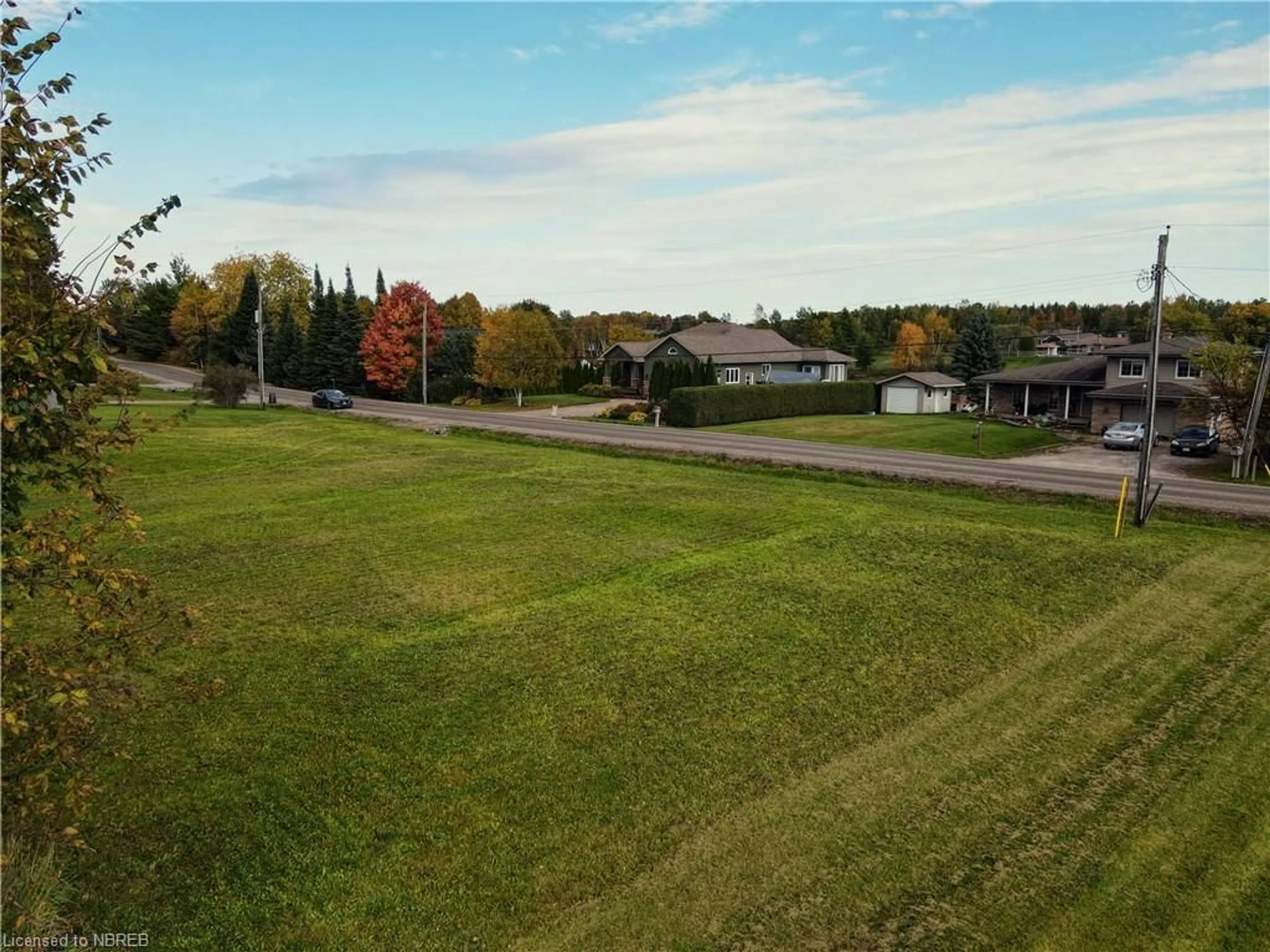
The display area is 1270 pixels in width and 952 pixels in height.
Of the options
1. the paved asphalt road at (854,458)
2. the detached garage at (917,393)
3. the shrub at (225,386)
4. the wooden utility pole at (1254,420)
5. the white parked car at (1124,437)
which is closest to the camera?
the paved asphalt road at (854,458)

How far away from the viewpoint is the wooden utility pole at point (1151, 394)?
20938 millimetres

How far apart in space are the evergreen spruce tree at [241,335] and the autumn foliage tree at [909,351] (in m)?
65.0

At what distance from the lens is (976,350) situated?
79250mm

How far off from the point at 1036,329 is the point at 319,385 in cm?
11937

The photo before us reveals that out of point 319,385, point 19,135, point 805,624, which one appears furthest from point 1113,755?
point 319,385

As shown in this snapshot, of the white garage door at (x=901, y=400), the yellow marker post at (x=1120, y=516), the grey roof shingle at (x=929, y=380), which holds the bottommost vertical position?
the yellow marker post at (x=1120, y=516)

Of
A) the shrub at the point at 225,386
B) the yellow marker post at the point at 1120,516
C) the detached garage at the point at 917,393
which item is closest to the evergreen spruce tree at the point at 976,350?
the detached garage at the point at 917,393

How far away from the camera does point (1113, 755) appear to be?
33.0 ft

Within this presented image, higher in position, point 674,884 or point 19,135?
point 19,135

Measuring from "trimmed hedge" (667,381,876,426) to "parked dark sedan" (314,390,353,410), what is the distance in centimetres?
2001

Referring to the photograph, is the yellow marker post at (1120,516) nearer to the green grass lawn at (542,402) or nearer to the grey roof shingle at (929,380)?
the grey roof shingle at (929,380)

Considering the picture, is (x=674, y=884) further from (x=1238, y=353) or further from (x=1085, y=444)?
(x=1085, y=444)

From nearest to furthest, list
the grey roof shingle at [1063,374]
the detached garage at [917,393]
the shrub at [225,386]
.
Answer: the grey roof shingle at [1063,374], the shrub at [225,386], the detached garage at [917,393]

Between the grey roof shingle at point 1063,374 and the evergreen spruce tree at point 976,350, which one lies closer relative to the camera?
the grey roof shingle at point 1063,374
